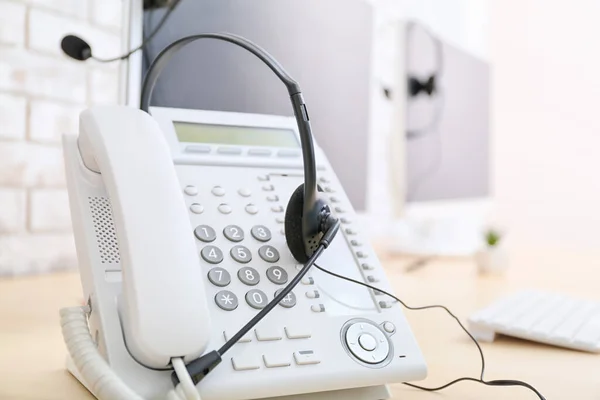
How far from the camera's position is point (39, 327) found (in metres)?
0.57

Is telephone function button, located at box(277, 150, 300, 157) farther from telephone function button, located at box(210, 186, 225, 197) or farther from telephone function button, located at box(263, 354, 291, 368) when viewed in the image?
telephone function button, located at box(263, 354, 291, 368)

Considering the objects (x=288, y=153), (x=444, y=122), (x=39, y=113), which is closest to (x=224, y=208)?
(x=288, y=153)

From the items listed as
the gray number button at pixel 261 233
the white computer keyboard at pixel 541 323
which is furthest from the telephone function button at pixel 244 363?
the white computer keyboard at pixel 541 323

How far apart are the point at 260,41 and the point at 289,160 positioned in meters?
0.20

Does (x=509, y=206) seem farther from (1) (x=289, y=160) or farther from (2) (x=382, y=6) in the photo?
(1) (x=289, y=160)

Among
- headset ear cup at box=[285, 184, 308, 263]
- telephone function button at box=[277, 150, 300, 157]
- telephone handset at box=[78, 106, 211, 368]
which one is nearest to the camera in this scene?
telephone handset at box=[78, 106, 211, 368]

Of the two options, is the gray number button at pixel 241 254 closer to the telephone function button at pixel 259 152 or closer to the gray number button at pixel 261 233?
the gray number button at pixel 261 233

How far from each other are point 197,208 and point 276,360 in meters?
0.13

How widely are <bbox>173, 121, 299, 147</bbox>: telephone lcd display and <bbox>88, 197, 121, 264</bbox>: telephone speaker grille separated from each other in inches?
4.1

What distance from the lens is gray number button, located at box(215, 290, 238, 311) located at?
368 mm

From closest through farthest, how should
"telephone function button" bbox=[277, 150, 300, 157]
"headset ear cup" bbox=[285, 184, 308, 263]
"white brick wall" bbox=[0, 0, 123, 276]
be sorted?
"headset ear cup" bbox=[285, 184, 308, 263]
"telephone function button" bbox=[277, 150, 300, 157]
"white brick wall" bbox=[0, 0, 123, 276]

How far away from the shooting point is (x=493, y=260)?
1.18m

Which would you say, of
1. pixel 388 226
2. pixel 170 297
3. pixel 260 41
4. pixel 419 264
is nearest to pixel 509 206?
pixel 388 226

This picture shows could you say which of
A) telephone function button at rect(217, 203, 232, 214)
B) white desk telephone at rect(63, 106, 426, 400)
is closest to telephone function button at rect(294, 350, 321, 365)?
white desk telephone at rect(63, 106, 426, 400)
